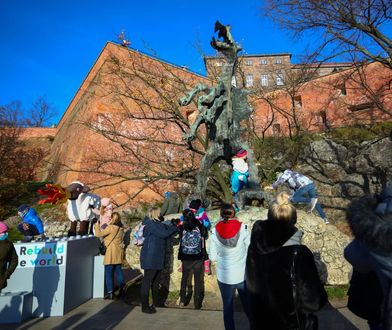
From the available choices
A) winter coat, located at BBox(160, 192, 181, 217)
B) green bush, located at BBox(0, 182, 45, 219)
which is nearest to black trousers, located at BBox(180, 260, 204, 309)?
winter coat, located at BBox(160, 192, 181, 217)

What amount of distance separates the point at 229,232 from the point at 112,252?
313cm

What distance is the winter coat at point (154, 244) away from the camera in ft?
17.0

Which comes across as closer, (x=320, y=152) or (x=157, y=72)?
(x=157, y=72)

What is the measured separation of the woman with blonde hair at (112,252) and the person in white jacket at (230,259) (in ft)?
9.51

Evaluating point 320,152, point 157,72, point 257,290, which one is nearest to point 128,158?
point 157,72

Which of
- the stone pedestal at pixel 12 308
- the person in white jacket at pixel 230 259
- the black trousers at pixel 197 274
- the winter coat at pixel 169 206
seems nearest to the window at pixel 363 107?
the winter coat at pixel 169 206

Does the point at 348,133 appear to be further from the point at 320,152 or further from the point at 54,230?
the point at 54,230

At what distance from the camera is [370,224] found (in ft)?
5.98

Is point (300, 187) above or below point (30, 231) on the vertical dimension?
above

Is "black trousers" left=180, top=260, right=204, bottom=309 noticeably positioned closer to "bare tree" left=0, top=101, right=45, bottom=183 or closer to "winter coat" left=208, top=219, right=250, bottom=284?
"winter coat" left=208, top=219, right=250, bottom=284

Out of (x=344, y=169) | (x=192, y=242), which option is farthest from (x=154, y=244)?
(x=344, y=169)

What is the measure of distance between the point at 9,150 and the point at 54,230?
13.1 meters

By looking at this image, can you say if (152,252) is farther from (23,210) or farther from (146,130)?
(146,130)

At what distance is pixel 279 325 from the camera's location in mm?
2357
